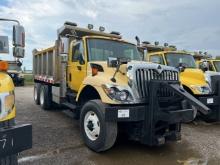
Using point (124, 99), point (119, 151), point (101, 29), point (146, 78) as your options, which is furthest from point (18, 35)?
point (101, 29)

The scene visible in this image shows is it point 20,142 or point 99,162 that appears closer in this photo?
point 20,142

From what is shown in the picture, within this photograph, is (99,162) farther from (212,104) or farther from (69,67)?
(212,104)

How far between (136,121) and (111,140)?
1.87 feet

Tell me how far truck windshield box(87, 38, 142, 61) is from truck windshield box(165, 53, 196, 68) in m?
2.21

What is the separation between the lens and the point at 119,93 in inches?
189

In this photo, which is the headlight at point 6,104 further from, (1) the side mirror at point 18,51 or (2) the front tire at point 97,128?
(2) the front tire at point 97,128

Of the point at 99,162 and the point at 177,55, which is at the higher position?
the point at 177,55

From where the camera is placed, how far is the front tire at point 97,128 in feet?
15.8

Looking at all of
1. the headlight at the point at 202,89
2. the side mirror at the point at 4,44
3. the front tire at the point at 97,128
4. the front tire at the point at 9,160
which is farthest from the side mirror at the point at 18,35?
the headlight at the point at 202,89

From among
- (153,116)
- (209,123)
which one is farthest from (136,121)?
(209,123)

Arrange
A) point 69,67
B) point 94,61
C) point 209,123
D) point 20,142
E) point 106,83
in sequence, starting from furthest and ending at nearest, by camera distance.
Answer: point 209,123
point 69,67
point 94,61
point 106,83
point 20,142

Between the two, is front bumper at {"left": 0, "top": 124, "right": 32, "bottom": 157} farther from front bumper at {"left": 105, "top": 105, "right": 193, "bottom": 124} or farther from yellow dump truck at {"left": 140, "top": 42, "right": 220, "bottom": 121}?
yellow dump truck at {"left": 140, "top": 42, "right": 220, "bottom": 121}

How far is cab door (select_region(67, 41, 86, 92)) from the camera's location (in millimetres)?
6372

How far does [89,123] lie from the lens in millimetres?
5312
